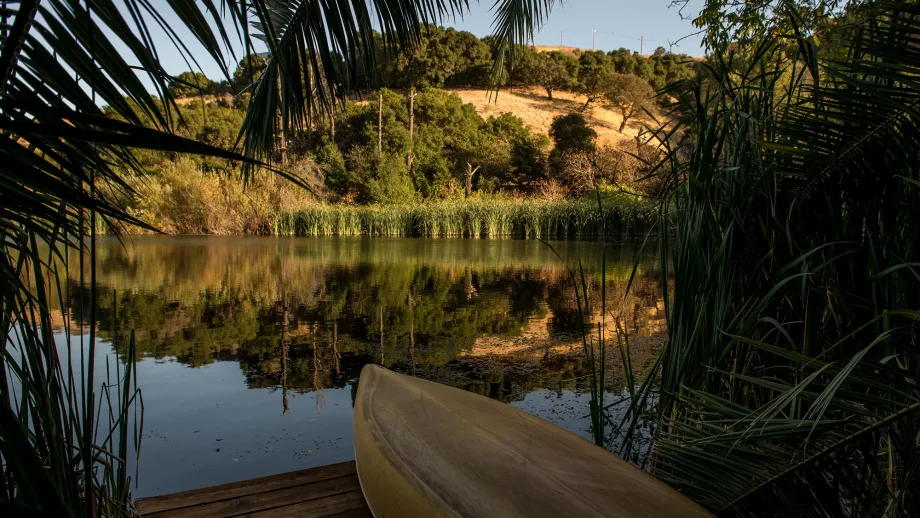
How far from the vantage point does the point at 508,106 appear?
33.2m

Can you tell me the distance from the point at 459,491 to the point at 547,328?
3.28 metres

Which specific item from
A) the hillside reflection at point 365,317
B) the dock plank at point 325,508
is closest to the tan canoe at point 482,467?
the dock plank at point 325,508

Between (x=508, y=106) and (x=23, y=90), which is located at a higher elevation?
(x=508, y=106)

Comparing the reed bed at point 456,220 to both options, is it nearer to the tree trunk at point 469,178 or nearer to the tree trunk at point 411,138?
the tree trunk at point 469,178

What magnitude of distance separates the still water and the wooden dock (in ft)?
0.93

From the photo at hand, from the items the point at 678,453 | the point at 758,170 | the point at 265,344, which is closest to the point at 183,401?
the point at 265,344

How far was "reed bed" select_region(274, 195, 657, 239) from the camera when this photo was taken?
1529cm

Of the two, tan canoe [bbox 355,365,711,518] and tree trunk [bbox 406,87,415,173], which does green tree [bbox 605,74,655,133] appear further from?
tan canoe [bbox 355,365,711,518]

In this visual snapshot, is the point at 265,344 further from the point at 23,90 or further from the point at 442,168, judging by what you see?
the point at 442,168

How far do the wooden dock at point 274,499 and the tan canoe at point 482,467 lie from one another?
0.10 meters

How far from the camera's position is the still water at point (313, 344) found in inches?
99.9

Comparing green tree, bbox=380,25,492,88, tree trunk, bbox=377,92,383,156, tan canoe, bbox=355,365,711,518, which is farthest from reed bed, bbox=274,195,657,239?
green tree, bbox=380,25,492,88

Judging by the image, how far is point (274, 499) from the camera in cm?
191

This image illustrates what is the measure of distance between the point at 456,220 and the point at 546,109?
19.6m
